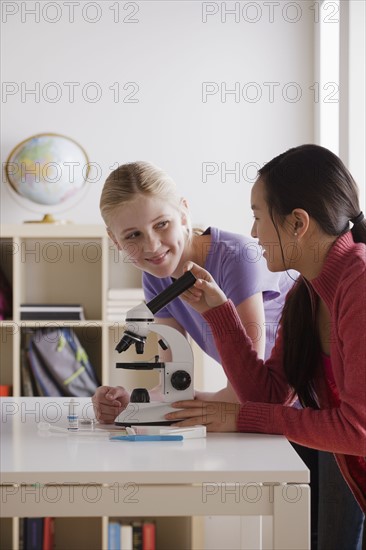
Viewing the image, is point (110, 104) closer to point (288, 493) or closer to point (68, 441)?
point (68, 441)

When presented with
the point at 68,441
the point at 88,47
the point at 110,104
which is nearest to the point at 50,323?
the point at 110,104

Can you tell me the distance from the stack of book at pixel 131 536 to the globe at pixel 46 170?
1434 millimetres

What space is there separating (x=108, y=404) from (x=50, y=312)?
5.85ft

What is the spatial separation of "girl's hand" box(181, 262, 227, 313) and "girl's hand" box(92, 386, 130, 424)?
25cm

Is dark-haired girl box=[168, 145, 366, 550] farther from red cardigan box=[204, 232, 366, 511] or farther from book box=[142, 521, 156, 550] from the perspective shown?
book box=[142, 521, 156, 550]

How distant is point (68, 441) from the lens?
147 cm

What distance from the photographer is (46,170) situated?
3.48 m

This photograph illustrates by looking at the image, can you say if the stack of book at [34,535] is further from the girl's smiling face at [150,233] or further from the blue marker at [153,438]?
the blue marker at [153,438]

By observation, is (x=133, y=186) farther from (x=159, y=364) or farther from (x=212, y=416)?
(x=212, y=416)

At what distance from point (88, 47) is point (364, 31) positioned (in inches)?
54.5

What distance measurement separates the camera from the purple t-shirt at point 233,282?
191 centimetres

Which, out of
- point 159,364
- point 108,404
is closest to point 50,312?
point 108,404

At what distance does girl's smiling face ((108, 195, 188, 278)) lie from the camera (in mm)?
1846

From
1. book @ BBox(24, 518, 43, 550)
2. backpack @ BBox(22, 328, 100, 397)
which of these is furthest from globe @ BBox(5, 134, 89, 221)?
book @ BBox(24, 518, 43, 550)
